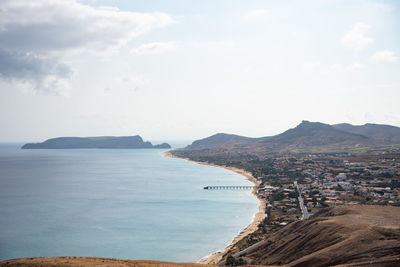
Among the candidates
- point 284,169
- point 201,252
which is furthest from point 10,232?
point 284,169

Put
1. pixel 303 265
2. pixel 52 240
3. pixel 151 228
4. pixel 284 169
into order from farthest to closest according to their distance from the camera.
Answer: pixel 284 169 < pixel 151 228 < pixel 52 240 < pixel 303 265

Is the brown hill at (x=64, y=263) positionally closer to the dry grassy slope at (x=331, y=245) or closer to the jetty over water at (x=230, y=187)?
the dry grassy slope at (x=331, y=245)

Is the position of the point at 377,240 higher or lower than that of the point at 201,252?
higher

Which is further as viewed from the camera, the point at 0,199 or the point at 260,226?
the point at 0,199

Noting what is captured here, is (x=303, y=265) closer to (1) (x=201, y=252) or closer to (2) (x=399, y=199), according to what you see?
(1) (x=201, y=252)

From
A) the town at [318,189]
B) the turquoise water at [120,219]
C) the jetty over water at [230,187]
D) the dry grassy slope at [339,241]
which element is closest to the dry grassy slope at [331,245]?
the dry grassy slope at [339,241]

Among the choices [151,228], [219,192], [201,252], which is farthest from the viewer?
[219,192]

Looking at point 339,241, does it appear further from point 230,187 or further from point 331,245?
point 230,187
